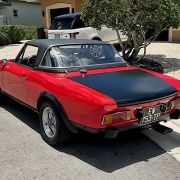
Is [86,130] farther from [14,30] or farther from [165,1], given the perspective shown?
[14,30]

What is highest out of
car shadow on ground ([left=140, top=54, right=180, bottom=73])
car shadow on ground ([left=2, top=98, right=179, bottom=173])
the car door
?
the car door

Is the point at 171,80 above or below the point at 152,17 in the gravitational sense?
below

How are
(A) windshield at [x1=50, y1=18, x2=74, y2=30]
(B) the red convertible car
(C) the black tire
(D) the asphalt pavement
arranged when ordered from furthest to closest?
(A) windshield at [x1=50, y1=18, x2=74, y2=30]
(C) the black tire
(B) the red convertible car
(D) the asphalt pavement

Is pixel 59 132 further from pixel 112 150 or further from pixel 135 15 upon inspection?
pixel 135 15

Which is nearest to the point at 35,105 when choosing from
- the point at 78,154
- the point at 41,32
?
the point at 78,154

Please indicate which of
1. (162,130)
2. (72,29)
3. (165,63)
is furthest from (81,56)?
(72,29)

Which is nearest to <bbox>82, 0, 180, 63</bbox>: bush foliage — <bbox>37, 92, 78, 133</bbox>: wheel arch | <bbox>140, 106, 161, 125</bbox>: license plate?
<bbox>140, 106, 161, 125</bbox>: license plate

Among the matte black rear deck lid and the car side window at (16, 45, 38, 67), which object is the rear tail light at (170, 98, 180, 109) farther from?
the car side window at (16, 45, 38, 67)

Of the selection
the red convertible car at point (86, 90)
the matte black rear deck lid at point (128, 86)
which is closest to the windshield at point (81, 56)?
the red convertible car at point (86, 90)

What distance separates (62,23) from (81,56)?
27.9 ft

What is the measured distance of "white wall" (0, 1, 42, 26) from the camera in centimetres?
2872

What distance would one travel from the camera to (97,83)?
4.59 meters

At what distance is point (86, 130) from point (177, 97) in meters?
1.43

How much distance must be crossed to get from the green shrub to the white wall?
540 cm
